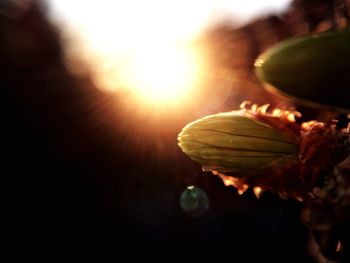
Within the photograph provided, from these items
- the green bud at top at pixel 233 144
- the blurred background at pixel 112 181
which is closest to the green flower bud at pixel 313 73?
the green bud at top at pixel 233 144

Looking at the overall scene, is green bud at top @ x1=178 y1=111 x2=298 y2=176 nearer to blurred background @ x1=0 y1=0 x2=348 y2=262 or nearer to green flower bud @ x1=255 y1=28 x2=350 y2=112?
green flower bud @ x1=255 y1=28 x2=350 y2=112

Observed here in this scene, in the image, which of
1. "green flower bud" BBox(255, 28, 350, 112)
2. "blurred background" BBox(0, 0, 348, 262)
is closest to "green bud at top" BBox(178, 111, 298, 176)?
"green flower bud" BBox(255, 28, 350, 112)

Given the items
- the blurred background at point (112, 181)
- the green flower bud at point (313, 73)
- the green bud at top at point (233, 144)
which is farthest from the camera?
the blurred background at point (112, 181)

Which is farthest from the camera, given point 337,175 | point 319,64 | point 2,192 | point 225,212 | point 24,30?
point 24,30

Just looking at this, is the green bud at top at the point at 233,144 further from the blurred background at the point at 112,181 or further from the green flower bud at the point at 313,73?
the blurred background at the point at 112,181

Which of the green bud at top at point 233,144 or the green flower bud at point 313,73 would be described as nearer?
the green flower bud at point 313,73

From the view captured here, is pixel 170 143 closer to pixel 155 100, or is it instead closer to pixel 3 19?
pixel 155 100

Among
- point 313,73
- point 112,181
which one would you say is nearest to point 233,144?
point 313,73

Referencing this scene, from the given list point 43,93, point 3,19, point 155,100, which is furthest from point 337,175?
point 3,19
